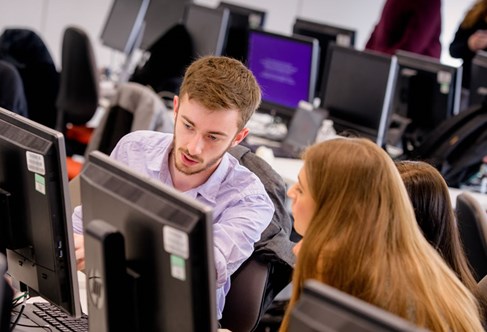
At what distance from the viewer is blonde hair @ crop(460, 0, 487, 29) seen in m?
5.21

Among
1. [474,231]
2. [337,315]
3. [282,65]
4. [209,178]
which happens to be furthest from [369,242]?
[282,65]

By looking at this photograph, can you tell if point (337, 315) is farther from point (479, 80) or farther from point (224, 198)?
point (479, 80)

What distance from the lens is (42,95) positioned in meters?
5.33

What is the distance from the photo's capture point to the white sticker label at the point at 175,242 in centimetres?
140

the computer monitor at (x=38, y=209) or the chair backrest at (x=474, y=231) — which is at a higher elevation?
the computer monitor at (x=38, y=209)

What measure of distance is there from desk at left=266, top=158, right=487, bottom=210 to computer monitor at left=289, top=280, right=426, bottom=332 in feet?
8.58

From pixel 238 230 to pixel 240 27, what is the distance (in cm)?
383

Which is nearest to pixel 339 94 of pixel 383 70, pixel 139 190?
pixel 383 70

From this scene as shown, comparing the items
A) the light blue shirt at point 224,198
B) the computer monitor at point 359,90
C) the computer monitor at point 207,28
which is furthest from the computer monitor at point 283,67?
the light blue shirt at point 224,198

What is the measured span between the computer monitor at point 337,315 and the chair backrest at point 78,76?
13.7ft

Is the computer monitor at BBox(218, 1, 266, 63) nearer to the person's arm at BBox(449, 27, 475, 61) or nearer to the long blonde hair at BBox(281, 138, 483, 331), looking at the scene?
the person's arm at BBox(449, 27, 475, 61)

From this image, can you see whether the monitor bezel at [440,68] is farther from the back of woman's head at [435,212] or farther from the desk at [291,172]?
the back of woman's head at [435,212]

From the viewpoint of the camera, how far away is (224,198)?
2.30 meters

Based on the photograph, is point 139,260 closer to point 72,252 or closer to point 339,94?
point 72,252
